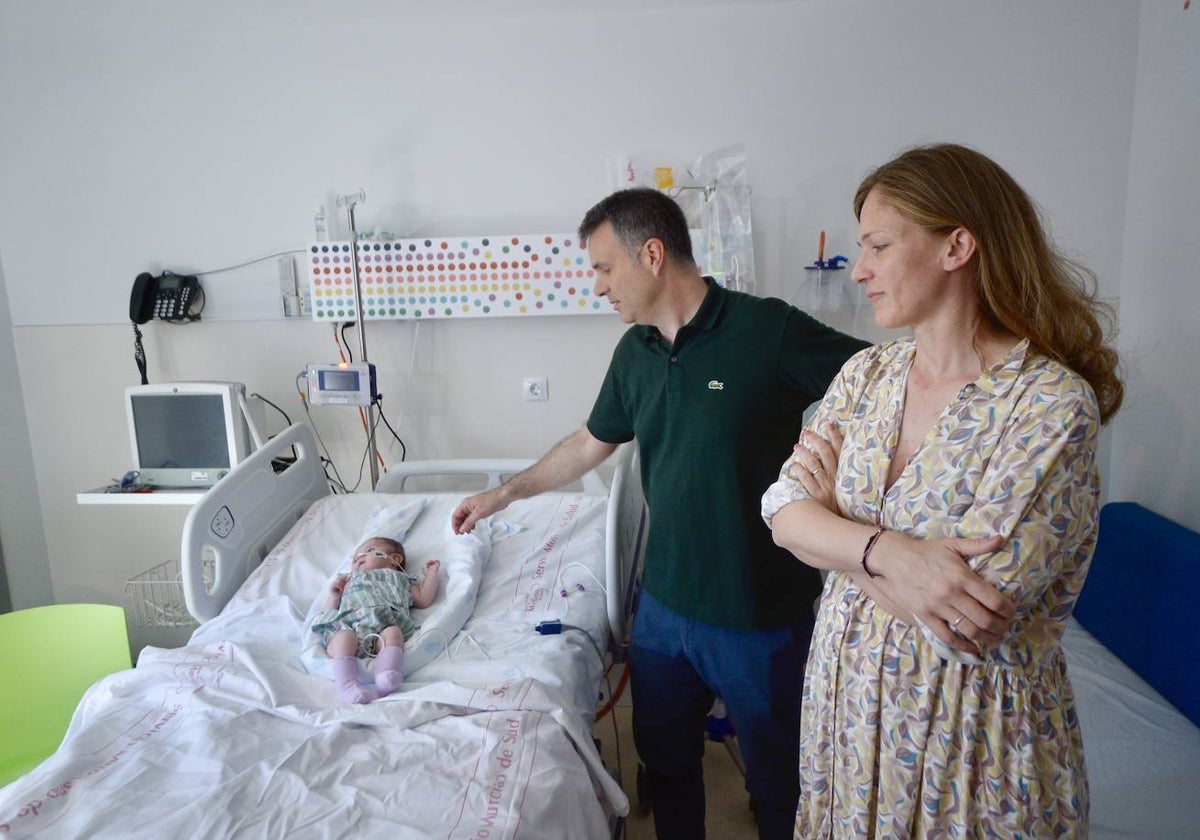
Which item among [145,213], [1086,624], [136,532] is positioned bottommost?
[1086,624]

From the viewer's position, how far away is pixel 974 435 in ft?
3.01

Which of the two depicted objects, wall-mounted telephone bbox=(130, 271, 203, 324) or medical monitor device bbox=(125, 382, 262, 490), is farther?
wall-mounted telephone bbox=(130, 271, 203, 324)

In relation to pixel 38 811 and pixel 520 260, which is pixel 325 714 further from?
pixel 520 260

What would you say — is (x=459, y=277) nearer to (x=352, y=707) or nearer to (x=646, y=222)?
(x=646, y=222)

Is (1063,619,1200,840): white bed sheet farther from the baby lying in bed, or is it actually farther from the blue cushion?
the baby lying in bed

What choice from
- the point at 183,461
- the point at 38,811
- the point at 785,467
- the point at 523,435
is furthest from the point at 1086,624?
the point at 183,461

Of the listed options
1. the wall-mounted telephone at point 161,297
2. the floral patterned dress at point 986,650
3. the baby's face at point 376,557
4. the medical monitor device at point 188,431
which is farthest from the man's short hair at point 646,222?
the wall-mounted telephone at point 161,297

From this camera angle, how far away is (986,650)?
89 centimetres

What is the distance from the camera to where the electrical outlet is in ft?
8.99

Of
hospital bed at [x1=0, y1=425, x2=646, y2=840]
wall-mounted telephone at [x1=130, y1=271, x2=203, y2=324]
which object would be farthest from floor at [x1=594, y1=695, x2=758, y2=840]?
wall-mounted telephone at [x1=130, y1=271, x2=203, y2=324]

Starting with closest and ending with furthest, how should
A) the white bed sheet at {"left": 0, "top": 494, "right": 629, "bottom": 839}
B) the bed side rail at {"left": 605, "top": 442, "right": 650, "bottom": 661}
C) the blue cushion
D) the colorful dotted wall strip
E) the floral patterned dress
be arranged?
the floral patterned dress, the white bed sheet at {"left": 0, "top": 494, "right": 629, "bottom": 839}, the bed side rail at {"left": 605, "top": 442, "right": 650, "bottom": 661}, the blue cushion, the colorful dotted wall strip

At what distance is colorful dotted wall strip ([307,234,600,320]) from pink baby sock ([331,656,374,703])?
1401 millimetres

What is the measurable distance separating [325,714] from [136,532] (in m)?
2.06

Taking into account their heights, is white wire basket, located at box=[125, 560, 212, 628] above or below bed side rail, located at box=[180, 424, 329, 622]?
below
